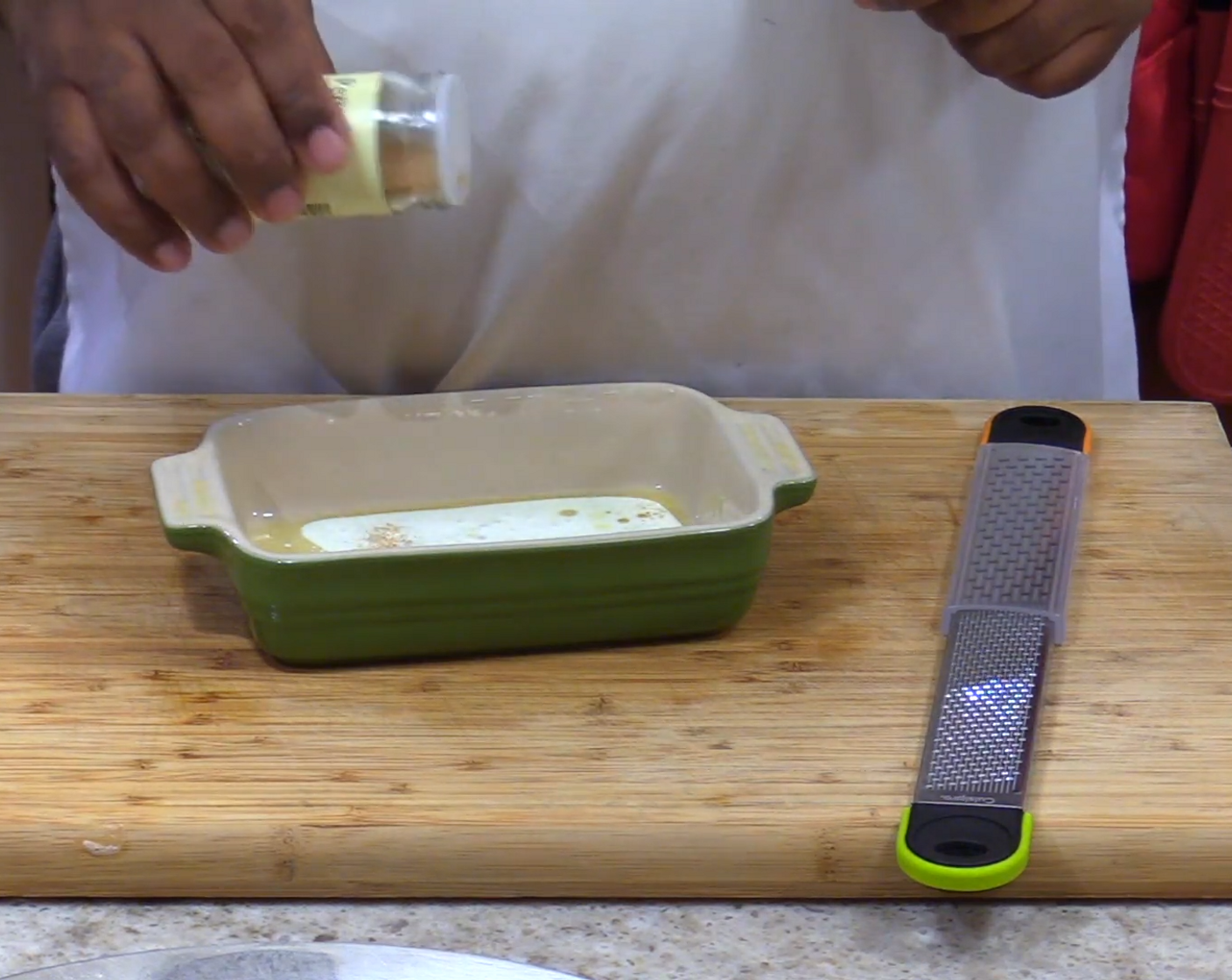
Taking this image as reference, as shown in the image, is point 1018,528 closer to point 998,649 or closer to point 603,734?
point 998,649

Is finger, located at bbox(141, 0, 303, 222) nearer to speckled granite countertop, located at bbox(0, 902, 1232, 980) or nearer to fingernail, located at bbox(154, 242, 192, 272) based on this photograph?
fingernail, located at bbox(154, 242, 192, 272)

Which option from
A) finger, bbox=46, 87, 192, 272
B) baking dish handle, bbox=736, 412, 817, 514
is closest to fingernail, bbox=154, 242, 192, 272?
finger, bbox=46, 87, 192, 272

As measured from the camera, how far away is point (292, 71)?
1.80ft

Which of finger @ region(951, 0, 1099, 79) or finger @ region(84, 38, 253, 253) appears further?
finger @ region(951, 0, 1099, 79)

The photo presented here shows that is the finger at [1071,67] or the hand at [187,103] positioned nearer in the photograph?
the hand at [187,103]

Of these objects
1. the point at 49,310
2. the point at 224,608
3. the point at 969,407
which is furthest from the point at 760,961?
the point at 49,310

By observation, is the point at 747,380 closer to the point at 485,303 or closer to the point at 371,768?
the point at 485,303

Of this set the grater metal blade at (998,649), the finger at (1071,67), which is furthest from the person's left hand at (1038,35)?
the grater metal blade at (998,649)

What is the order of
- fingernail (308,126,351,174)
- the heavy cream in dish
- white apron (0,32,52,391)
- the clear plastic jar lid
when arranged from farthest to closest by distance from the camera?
white apron (0,32,52,391)
the heavy cream in dish
fingernail (308,126,351,174)
the clear plastic jar lid

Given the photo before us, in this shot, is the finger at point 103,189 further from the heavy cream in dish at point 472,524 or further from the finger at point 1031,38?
the finger at point 1031,38

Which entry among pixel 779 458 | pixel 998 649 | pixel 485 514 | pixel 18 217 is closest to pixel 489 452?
pixel 485 514

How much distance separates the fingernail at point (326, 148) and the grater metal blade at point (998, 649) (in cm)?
29

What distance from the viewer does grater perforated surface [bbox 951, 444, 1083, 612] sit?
619 millimetres

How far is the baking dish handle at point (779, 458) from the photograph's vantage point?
2.01ft
